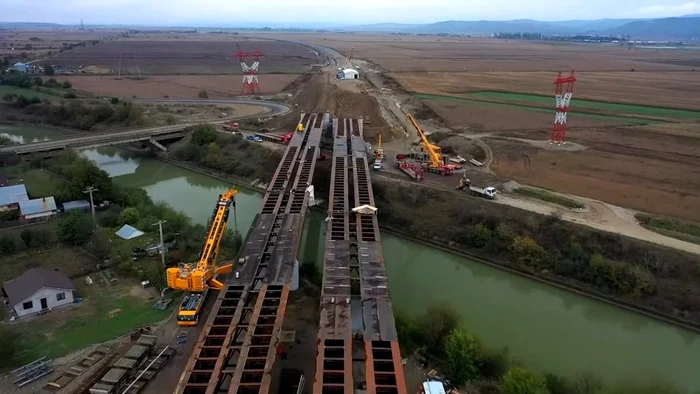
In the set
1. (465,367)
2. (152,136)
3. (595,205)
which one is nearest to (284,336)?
(465,367)

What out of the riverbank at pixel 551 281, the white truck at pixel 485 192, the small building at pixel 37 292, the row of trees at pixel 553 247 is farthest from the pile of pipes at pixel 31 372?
the white truck at pixel 485 192

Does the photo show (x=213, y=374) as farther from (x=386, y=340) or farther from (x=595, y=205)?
(x=595, y=205)

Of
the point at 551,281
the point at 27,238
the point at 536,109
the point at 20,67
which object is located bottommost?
the point at 551,281

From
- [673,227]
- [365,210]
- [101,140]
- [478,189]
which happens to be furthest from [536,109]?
[101,140]

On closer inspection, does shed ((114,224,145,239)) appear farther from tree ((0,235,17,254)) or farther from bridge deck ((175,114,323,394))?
bridge deck ((175,114,323,394))

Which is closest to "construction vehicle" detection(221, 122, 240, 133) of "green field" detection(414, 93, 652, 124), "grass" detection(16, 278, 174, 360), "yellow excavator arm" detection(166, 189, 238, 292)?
"yellow excavator arm" detection(166, 189, 238, 292)

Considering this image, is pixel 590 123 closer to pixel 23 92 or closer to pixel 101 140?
pixel 101 140
